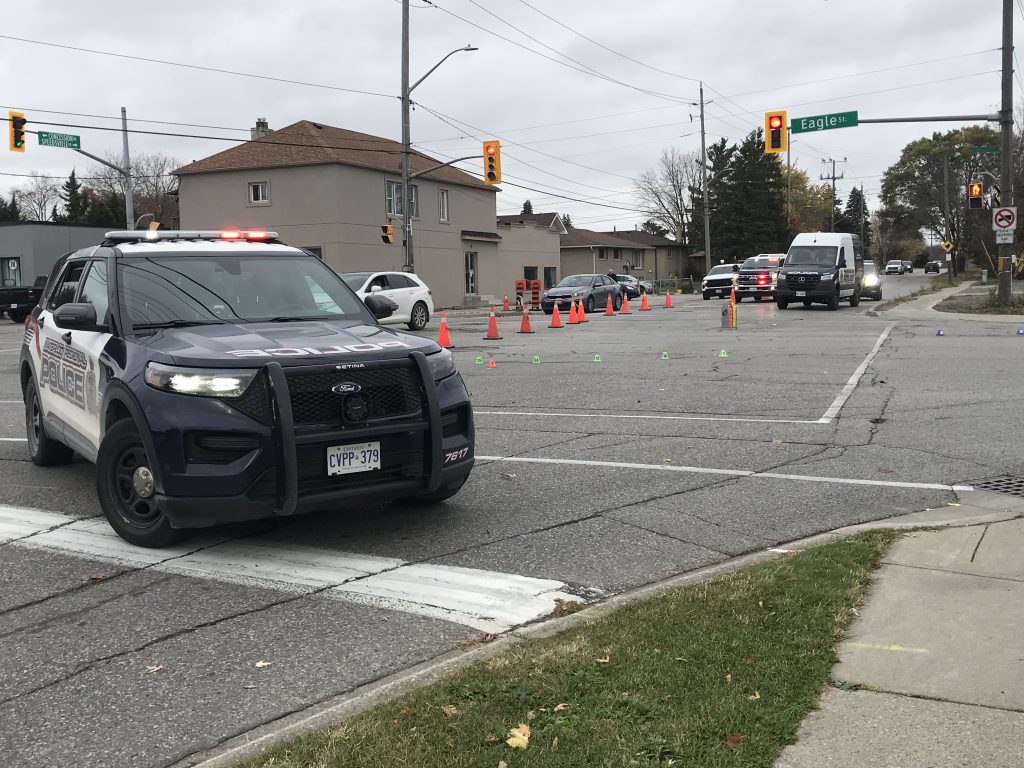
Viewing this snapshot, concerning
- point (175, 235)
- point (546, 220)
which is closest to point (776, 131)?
point (175, 235)

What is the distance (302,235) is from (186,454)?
3792cm

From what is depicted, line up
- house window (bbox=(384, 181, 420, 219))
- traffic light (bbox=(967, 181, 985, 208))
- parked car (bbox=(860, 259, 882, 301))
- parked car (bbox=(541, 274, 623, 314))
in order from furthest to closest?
house window (bbox=(384, 181, 420, 219)), parked car (bbox=(860, 259, 882, 301)), parked car (bbox=(541, 274, 623, 314)), traffic light (bbox=(967, 181, 985, 208))

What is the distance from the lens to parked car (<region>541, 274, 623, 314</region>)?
34156 millimetres

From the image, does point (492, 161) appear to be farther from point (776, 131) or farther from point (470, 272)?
point (470, 272)

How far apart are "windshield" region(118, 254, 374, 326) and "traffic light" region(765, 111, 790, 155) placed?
26.4 metres

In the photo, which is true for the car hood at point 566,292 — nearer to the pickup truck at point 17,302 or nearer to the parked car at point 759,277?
the parked car at point 759,277

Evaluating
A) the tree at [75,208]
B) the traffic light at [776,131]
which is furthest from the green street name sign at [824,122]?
the tree at [75,208]

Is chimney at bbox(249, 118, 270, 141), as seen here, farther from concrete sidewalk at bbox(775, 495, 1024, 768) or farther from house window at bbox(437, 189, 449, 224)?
concrete sidewalk at bbox(775, 495, 1024, 768)

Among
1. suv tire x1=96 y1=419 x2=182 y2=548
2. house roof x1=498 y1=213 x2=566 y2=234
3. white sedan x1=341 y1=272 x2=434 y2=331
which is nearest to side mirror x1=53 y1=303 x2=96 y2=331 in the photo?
suv tire x1=96 y1=419 x2=182 y2=548

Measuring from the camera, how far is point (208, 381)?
518cm

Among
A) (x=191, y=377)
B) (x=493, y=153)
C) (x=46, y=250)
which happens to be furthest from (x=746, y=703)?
(x=46, y=250)

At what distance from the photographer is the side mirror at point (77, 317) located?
20.0 feet

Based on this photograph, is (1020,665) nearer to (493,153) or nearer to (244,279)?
(244,279)

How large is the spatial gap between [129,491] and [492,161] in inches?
1185
